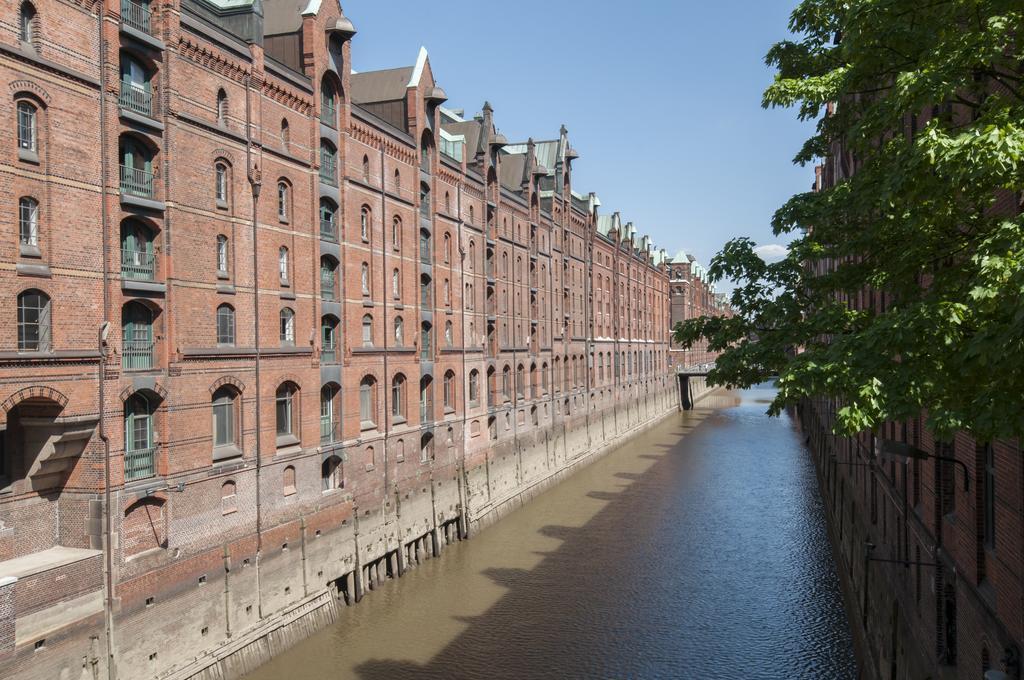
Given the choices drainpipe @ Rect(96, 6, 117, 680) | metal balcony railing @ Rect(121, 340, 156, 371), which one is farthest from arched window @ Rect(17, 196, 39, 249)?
metal balcony railing @ Rect(121, 340, 156, 371)

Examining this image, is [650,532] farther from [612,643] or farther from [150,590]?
[150,590]

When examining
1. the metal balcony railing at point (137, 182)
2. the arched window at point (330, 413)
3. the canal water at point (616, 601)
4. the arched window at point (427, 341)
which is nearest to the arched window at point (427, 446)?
the arched window at point (427, 341)

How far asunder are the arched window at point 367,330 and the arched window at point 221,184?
30.3 ft

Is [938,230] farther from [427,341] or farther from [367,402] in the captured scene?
[427,341]

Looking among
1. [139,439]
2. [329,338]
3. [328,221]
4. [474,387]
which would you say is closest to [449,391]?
[474,387]

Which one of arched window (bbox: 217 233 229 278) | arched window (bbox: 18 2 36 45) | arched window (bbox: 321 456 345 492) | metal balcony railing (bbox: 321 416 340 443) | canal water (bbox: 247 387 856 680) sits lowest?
canal water (bbox: 247 387 856 680)

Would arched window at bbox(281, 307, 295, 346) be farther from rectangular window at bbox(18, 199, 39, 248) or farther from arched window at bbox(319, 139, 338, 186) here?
rectangular window at bbox(18, 199, 39, 248)

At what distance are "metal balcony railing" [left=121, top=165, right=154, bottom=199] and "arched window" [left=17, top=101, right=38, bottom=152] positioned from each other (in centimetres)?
249

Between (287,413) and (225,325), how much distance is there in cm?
443

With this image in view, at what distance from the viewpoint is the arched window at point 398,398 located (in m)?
34.3

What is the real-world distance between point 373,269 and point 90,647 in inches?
699

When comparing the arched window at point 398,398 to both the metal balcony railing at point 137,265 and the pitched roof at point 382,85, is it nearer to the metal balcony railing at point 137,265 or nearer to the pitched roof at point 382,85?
the pitched roof at point 382,85

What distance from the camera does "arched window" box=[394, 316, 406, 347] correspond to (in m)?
34.8

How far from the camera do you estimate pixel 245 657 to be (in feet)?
72.4
